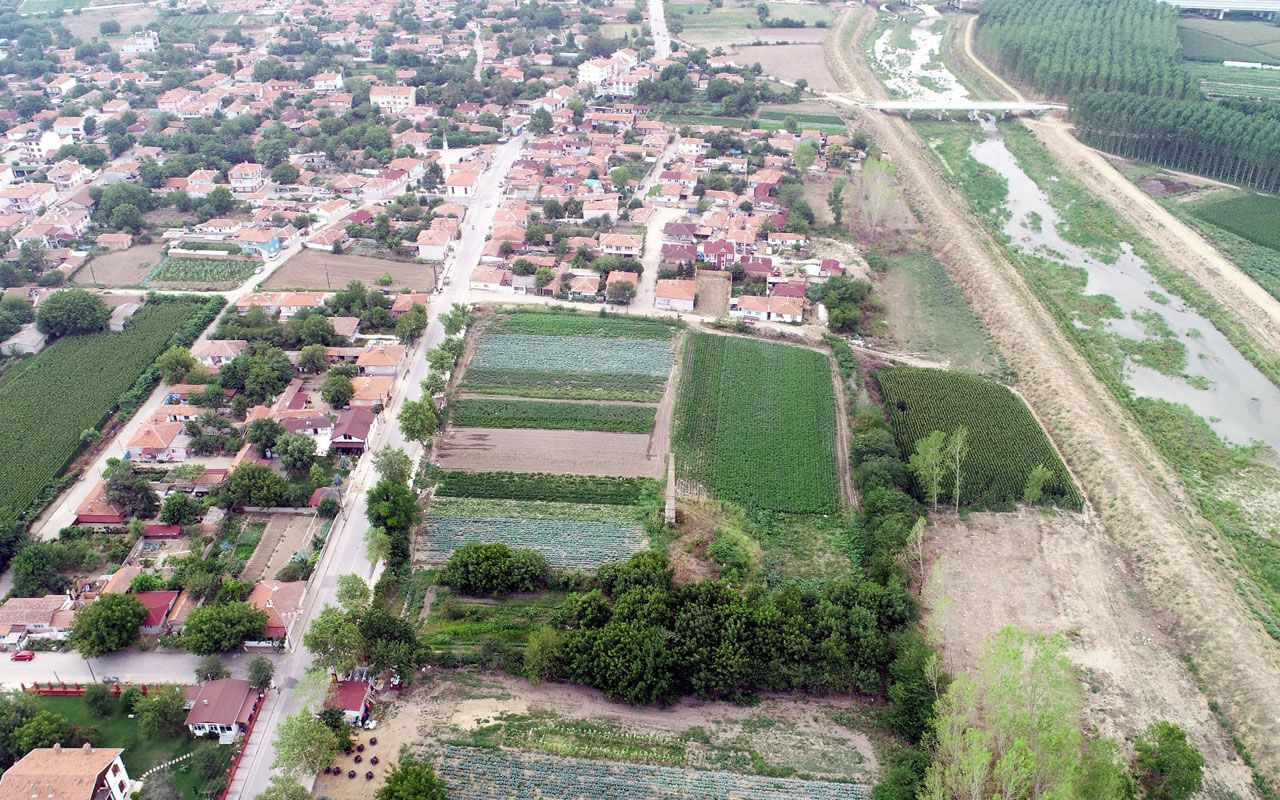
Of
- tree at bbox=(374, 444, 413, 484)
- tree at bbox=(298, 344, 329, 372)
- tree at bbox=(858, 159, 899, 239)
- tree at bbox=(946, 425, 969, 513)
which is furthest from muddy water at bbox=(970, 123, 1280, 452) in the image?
tree at bbox=(298, 344, 329, 372)

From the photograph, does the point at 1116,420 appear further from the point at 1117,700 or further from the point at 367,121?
the point at 367,121

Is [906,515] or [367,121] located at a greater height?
[367,121]

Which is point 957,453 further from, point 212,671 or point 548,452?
point 212,671

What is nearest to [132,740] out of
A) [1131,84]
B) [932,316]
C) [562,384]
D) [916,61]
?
[562,384]

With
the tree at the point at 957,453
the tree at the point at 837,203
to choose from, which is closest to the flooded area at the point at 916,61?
the tree at the point at 837,203

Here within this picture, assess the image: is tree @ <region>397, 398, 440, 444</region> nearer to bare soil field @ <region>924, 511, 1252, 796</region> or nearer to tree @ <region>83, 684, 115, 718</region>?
tree @ <region>83, 684, 115, 718</region>

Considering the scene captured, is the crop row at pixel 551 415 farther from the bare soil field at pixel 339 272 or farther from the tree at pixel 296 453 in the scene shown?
the bare soil field at pixel 339 272

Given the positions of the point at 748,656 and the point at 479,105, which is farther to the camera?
the point at 479,105

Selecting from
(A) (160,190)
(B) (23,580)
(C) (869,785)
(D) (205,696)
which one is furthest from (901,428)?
(A) (160,190)
